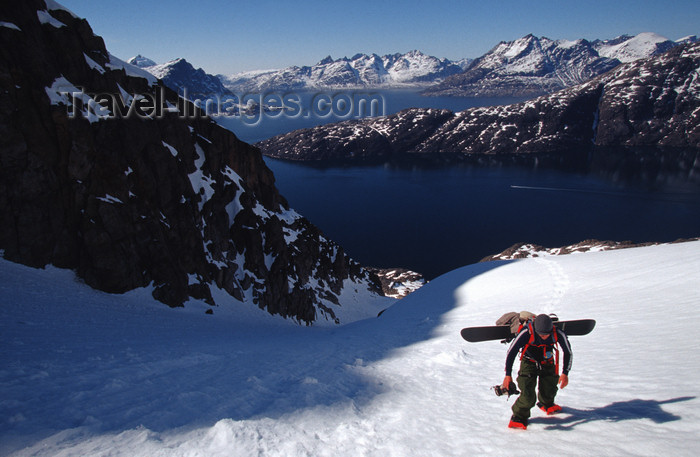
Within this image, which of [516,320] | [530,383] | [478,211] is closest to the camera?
[530,383]

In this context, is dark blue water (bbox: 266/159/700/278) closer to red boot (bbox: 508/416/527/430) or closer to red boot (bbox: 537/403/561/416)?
red boot (bbox: 537/403/561/416)

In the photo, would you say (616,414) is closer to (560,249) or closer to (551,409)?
(551,409)

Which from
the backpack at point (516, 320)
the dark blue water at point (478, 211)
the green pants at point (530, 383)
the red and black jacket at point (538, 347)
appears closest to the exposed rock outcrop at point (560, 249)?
the dark blue water at point (478, 211)

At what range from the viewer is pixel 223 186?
32719 millimetres

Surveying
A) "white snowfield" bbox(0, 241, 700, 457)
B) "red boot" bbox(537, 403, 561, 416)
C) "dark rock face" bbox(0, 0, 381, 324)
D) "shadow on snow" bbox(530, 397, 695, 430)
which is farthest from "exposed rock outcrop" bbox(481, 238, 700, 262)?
"red boot" bbox(537, 403, 561, 416)

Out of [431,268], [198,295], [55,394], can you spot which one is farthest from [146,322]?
[431,268]

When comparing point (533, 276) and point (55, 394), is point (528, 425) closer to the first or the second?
point (55, 394)

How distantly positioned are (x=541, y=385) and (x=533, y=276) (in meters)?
17.5

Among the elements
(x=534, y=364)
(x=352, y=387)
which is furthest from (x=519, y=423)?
(x=352, y=387)

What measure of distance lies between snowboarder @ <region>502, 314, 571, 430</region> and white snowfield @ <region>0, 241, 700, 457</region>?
1.35 ft

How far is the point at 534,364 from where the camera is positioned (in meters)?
5.47

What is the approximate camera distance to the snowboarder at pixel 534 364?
5.39m

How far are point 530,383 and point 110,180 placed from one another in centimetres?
2540

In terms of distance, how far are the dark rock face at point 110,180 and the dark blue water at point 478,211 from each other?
53.5 meters
